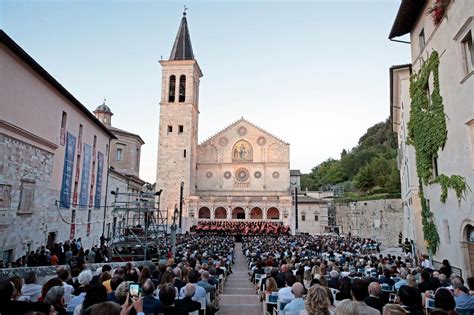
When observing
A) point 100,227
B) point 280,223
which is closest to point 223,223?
point 280,223

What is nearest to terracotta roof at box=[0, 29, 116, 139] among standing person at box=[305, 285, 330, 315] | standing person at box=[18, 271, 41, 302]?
standing person at box=[18, 271, 41, 302]

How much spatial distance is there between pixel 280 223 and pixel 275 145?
40.7 feet

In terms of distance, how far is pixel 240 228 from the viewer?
3625cm

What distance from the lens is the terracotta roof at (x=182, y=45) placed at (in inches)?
1827

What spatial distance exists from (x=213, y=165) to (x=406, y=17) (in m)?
36.0

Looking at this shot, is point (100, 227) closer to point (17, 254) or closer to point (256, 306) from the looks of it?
point (17, 254)

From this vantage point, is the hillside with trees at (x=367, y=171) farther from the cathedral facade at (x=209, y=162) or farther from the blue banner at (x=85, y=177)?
the blue banner at (x=85, y=177)

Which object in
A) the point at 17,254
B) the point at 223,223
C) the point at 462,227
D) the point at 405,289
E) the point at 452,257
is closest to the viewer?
the point at 405,289

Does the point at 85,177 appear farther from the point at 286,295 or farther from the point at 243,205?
the point at 243,205

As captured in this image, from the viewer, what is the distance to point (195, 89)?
47.5 m

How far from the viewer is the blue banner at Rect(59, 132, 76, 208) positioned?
15877 millimetres

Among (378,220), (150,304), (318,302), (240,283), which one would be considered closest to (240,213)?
(378,220)

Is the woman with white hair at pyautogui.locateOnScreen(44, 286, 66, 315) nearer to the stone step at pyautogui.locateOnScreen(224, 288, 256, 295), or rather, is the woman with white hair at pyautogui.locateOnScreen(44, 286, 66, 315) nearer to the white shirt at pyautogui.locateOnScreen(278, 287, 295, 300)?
the white shirt at pyautogui.locateOnScreen(278, 287, 295, 300)

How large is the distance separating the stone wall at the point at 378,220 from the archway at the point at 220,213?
1653cm
